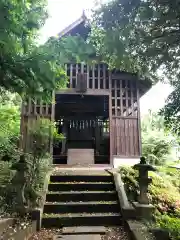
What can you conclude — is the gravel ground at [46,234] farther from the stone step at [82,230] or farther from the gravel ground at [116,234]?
the gravel ground at [116,234]

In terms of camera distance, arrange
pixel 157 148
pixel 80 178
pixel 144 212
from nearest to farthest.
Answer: pixel 144 212 < pixel 80 178 < pixel 157 148

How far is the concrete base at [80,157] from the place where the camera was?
11.1 metres

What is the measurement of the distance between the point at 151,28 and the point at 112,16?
62cm

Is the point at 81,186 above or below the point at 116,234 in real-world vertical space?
above

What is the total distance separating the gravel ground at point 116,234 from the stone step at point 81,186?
1.46 meters

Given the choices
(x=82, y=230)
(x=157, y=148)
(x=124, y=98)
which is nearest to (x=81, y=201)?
(x=82, y=230)

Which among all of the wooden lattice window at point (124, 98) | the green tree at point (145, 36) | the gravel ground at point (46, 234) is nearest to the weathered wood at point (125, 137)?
the wooden lattice window at point (124, 98)

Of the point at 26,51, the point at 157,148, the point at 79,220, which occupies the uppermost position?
the point at 26,51

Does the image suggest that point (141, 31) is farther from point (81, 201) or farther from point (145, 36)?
point (81, 201)

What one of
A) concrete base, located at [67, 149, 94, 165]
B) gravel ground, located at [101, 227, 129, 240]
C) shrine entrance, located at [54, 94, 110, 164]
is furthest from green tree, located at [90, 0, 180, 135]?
shrine entrance, located at [54, 94, 110, 164]

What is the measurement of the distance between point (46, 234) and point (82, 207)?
113cm

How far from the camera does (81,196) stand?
6.25m

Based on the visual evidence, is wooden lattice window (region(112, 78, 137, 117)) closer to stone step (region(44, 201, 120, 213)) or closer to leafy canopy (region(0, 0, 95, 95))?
stone step (region(44, 201, 120, 213))

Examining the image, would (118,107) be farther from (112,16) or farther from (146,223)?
(112,16)
